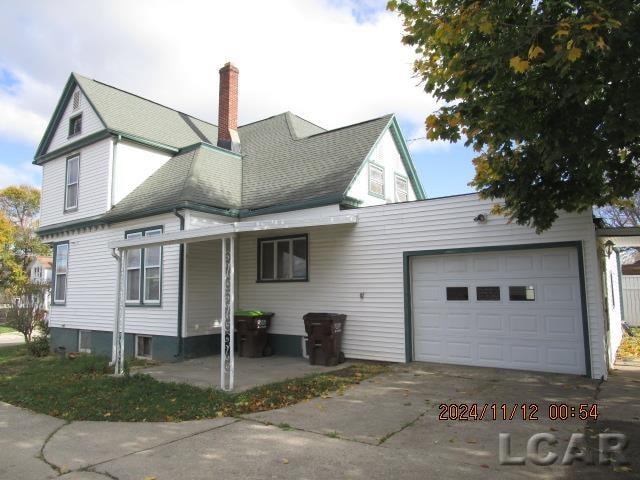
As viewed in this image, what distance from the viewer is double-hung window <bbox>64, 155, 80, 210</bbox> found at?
1591 cm

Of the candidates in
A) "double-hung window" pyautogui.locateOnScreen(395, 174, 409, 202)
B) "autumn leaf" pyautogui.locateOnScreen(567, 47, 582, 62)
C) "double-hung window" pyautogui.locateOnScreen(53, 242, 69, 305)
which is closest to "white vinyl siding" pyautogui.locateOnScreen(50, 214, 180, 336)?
"double-hung window" pyautogui.locateOnScreen(53, 242, 69, 305)

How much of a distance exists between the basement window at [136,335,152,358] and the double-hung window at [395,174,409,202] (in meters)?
8.98

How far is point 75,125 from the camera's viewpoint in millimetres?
16453

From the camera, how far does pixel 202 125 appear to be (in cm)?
1927

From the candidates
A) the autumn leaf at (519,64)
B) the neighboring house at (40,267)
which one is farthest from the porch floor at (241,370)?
the neighboring house at (40,267)

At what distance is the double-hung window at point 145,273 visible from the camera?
42.5 feet

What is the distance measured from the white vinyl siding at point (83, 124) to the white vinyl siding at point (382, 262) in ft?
26.1

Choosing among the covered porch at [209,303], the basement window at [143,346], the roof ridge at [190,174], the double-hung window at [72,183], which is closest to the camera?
the covered porch at [209,303]

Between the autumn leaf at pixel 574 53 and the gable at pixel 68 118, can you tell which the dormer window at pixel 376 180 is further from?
the autumn leaf at pixel 574 53

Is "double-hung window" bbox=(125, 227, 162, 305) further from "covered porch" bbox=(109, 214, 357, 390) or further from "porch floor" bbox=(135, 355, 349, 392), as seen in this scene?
"porch floor" bbox=(135, 355, 349, 392)

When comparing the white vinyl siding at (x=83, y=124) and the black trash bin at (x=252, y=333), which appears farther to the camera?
the white vinyl siding at (x=83, y=124)

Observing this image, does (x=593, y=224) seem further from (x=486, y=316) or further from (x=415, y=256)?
(x=415, y=256)

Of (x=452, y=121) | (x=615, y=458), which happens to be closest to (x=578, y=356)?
(x=615, y=458)

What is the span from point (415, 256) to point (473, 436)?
5409mm
